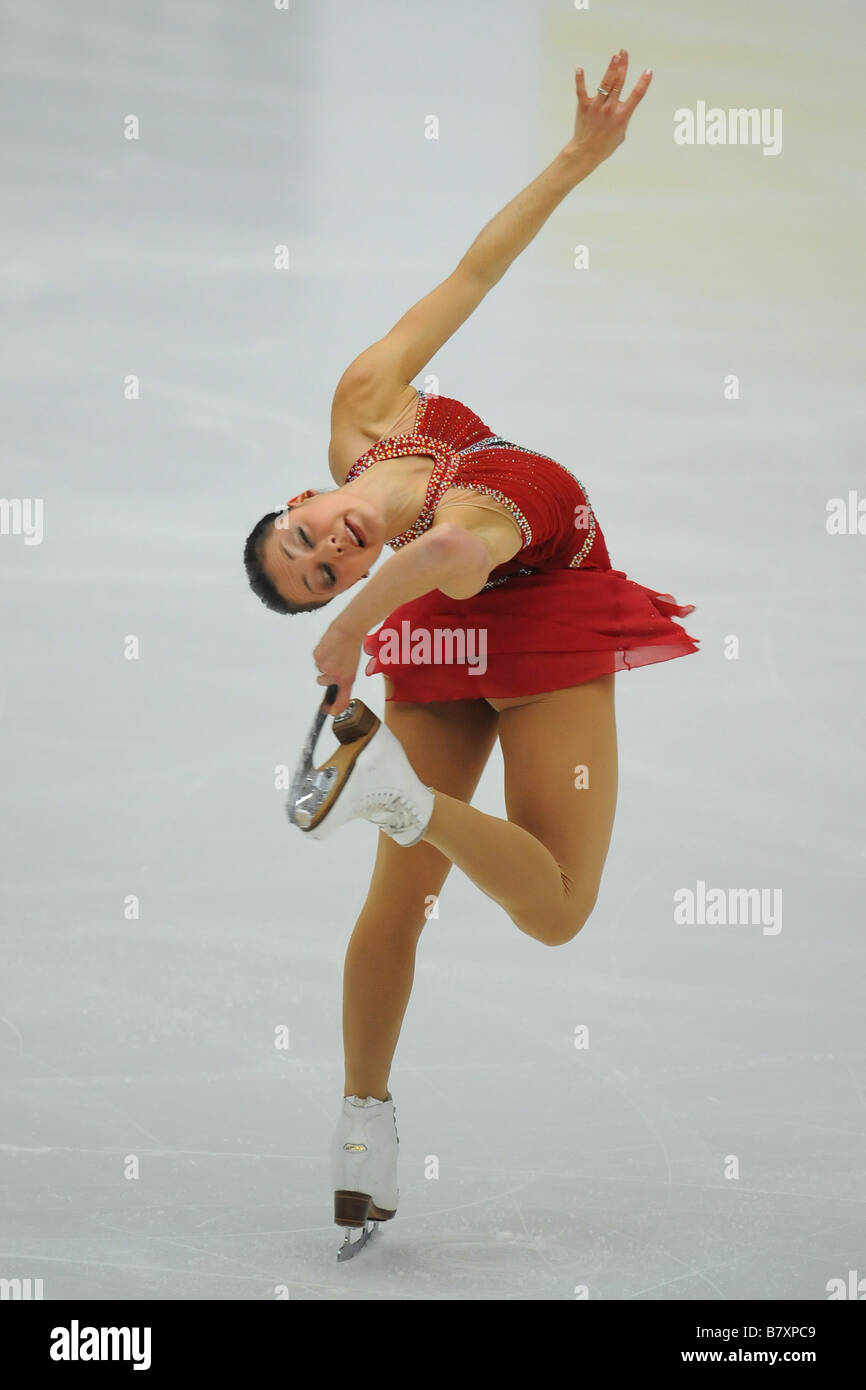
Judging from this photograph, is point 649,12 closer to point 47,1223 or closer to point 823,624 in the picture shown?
point 823,624

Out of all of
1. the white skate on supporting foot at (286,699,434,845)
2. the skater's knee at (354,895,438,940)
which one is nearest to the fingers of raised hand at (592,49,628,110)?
the white skate on supporting foot at (286,699,434,845)

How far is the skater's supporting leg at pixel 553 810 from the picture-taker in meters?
2.44

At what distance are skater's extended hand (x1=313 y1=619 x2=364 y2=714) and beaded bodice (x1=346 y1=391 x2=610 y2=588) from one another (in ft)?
0.88

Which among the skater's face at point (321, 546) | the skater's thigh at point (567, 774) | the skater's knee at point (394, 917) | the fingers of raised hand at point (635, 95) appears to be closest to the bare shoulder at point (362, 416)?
the skater's face at point (321, 546)

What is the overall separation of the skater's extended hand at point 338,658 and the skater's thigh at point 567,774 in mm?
403

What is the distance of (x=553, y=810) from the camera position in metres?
2.61

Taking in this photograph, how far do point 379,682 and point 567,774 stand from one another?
2.33 meters

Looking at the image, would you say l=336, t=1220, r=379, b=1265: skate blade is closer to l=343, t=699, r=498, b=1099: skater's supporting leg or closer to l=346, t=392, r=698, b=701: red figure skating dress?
l=343, t=699, r=498, b=1099: skater's supporting leg

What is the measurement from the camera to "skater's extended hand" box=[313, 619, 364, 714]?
7.59 ft

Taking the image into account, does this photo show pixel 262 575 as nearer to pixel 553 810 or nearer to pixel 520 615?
pixel 520 615

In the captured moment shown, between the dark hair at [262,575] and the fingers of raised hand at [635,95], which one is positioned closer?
the dark hair at [262,575]

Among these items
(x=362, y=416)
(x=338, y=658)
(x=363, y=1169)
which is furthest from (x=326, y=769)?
(x=363, y=1169)

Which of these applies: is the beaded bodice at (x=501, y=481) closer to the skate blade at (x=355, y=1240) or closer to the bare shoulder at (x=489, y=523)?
the bare shoulder at (x=489, y=523)

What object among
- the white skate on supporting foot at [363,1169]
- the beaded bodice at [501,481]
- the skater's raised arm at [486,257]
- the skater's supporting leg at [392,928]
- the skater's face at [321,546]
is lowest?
the white skate on supporting foot at [363,1169]
